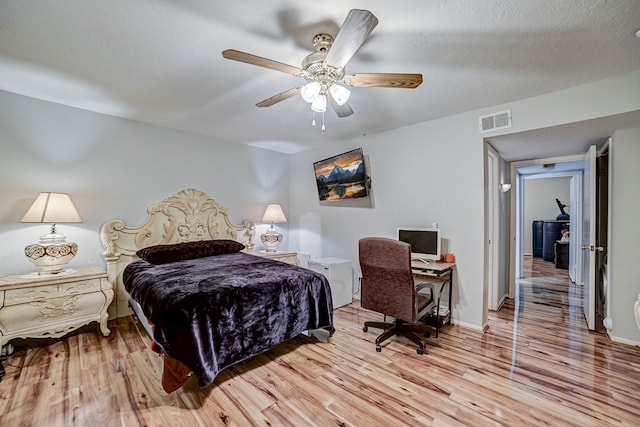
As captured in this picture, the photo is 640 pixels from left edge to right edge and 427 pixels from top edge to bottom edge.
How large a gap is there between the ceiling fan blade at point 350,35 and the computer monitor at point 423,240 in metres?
2.23

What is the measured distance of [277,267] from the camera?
288cm

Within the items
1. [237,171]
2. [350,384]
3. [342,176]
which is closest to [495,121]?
[342,176]

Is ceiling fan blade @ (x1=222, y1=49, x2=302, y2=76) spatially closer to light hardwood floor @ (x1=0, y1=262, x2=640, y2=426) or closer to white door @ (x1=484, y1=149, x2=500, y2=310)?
light hardwood floor @ (x1=0, y1=262, x2=640, y2=426)

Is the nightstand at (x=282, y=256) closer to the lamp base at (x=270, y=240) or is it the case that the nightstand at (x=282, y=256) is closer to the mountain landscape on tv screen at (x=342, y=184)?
the lamp base at (x=270, y=240)

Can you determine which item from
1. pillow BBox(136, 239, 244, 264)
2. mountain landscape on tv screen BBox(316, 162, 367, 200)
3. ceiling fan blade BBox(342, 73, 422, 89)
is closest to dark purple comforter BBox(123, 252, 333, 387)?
pillow BBox(136, 239, 244, 264)

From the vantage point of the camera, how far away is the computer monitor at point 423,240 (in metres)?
3.13

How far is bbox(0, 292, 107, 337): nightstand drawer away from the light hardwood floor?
25 centimetres

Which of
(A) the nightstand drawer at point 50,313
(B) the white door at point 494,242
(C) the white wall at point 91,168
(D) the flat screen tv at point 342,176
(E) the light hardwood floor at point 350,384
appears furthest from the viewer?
(D) the flat screen tv at point 342,176

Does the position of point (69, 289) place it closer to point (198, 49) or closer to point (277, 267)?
point (277, 267)

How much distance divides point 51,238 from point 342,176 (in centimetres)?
344

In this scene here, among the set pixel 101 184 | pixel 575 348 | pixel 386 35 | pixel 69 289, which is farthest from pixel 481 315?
pixel 101 184

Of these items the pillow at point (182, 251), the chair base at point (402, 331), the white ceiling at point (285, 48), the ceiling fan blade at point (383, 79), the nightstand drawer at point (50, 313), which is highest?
the white ceiling at point (285, 48)

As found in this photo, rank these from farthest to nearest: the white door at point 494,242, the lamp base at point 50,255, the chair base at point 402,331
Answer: the white door at point 494,242 < the lamp base at point 50,255 < the chair base at point 402,331

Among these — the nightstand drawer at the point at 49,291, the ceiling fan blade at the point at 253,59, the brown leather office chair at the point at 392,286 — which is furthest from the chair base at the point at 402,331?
the nightstand drawer at the point at 49,291
